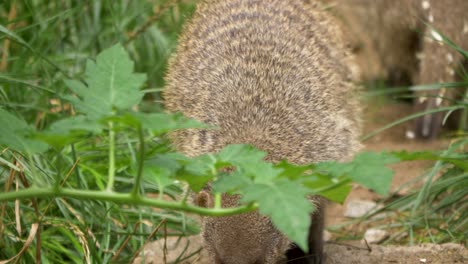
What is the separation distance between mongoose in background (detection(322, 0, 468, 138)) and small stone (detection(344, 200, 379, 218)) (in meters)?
0.80

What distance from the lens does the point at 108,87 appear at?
1.99m

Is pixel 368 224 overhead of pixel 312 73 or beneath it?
beneath

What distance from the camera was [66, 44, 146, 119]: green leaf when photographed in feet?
6.33

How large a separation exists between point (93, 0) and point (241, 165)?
2884 millimetres

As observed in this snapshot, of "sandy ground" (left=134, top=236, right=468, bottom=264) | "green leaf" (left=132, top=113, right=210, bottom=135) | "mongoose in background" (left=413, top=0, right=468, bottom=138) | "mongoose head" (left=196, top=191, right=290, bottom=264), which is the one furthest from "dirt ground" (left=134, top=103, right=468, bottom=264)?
"mongoose in background" (left=413, top=0, right=468, bottom=138)

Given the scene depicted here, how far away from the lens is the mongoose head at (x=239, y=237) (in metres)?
2.50

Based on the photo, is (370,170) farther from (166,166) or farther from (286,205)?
(166,166)

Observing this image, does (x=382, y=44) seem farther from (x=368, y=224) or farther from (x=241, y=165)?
(x=241, y=165)

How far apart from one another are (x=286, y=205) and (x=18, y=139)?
72cm

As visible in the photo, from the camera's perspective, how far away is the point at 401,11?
18.1 feet

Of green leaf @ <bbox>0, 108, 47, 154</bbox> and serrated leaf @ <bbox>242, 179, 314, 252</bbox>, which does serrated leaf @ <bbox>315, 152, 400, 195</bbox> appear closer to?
serrated leaf @ <bbox>242, 179, 314, 252</bbox>

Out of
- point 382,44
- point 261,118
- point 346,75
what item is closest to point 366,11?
point 382,44

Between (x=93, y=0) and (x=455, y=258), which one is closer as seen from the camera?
(x=455, y=258)

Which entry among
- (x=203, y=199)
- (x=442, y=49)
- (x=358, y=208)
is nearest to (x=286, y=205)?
(x=203, y=199)
